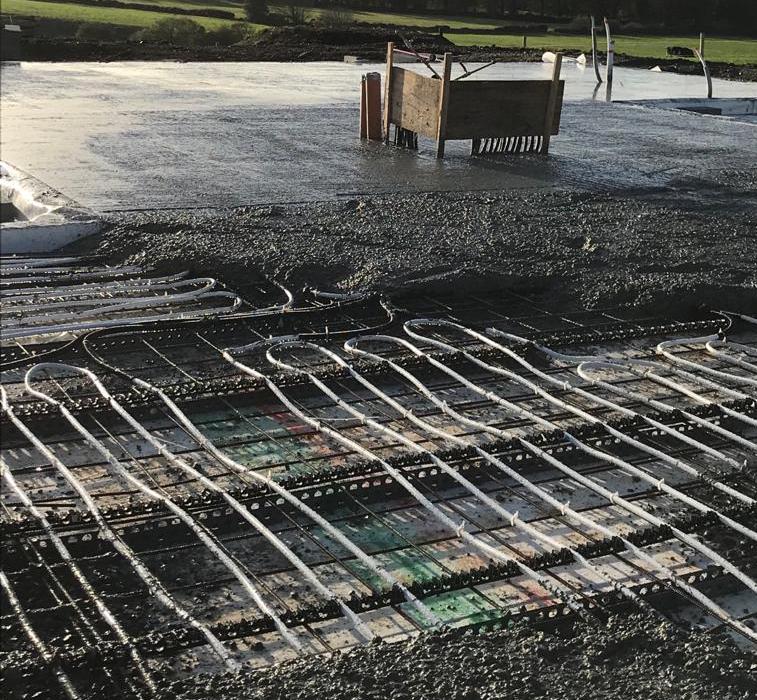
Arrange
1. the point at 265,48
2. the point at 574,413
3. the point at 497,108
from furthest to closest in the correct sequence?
the point at 265,48 < the point at 497,108 < the point at 574,413

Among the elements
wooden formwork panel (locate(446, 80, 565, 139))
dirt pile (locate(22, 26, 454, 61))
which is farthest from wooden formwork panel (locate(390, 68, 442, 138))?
dirt pile (locate(22, 26, 454, 61))

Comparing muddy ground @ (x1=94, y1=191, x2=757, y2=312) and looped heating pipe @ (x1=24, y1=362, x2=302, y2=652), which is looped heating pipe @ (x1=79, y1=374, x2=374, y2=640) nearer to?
looped heating pipe @ (x1=24, y1=362, x2=302, y2=652)

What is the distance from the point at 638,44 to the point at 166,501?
36.0 meters

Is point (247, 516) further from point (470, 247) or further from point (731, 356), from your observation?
point (470, 247)

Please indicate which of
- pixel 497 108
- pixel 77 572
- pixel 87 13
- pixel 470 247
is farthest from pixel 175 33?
pixel 77 572

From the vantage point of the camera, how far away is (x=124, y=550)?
4.30 metres

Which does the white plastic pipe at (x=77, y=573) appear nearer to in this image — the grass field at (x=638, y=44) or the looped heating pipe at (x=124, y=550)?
the looped heating pipe at (x=124, y=550)

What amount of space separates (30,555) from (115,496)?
59 centimetres

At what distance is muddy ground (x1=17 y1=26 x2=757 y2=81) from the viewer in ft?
83.3

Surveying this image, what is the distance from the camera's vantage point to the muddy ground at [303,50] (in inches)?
999

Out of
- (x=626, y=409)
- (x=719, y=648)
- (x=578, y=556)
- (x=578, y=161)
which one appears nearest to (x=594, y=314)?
(x=626, y=409)

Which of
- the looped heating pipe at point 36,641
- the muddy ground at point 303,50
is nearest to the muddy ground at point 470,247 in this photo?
the looped heating pipe at point 36,641

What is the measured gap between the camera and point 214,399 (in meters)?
5.87

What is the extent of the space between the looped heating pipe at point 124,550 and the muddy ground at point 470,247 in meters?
2.79
